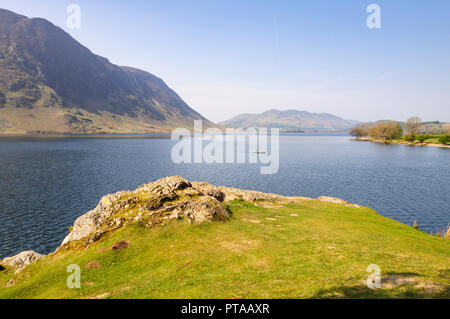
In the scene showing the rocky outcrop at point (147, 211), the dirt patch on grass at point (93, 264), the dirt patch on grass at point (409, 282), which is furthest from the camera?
the rocky outcrop at point (147, 211)

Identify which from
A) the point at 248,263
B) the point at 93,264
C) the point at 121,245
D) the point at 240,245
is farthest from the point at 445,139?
the point at 93,264

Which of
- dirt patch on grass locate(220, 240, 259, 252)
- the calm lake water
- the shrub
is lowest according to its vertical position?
the calm lake water

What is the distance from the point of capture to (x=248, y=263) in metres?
16.6

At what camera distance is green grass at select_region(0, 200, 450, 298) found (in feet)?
42.7

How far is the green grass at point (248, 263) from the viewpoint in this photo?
42.7 ft

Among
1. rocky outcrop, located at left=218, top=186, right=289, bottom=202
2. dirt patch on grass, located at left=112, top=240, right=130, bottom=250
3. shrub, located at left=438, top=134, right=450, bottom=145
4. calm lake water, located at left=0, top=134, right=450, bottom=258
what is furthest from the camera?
shrub, located at left=438, top=134, right=450, bottom=145

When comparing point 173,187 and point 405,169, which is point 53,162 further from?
point 405,169

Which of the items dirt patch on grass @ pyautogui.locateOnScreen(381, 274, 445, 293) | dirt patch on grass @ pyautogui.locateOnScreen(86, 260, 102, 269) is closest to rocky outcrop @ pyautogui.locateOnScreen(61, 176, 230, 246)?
dirt patch on grass @ pyautogui.locateOnScreen(86, 260, 102, 269)

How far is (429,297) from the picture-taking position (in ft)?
34.2

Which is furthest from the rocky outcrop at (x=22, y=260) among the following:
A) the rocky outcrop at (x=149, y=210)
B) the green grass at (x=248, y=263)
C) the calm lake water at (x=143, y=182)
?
the calm lake water at (x=143, y=182)

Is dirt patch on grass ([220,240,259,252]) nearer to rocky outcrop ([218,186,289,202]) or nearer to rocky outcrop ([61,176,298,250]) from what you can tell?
rocky outcrop ([61,176,298,250])

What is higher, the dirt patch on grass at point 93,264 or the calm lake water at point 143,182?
the dirt patch on grass at point 93,264

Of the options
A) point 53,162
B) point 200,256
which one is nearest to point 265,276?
point 200,256

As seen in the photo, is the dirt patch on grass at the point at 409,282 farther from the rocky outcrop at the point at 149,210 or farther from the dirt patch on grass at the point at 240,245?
the rocky outcrop at the point at 149,210
